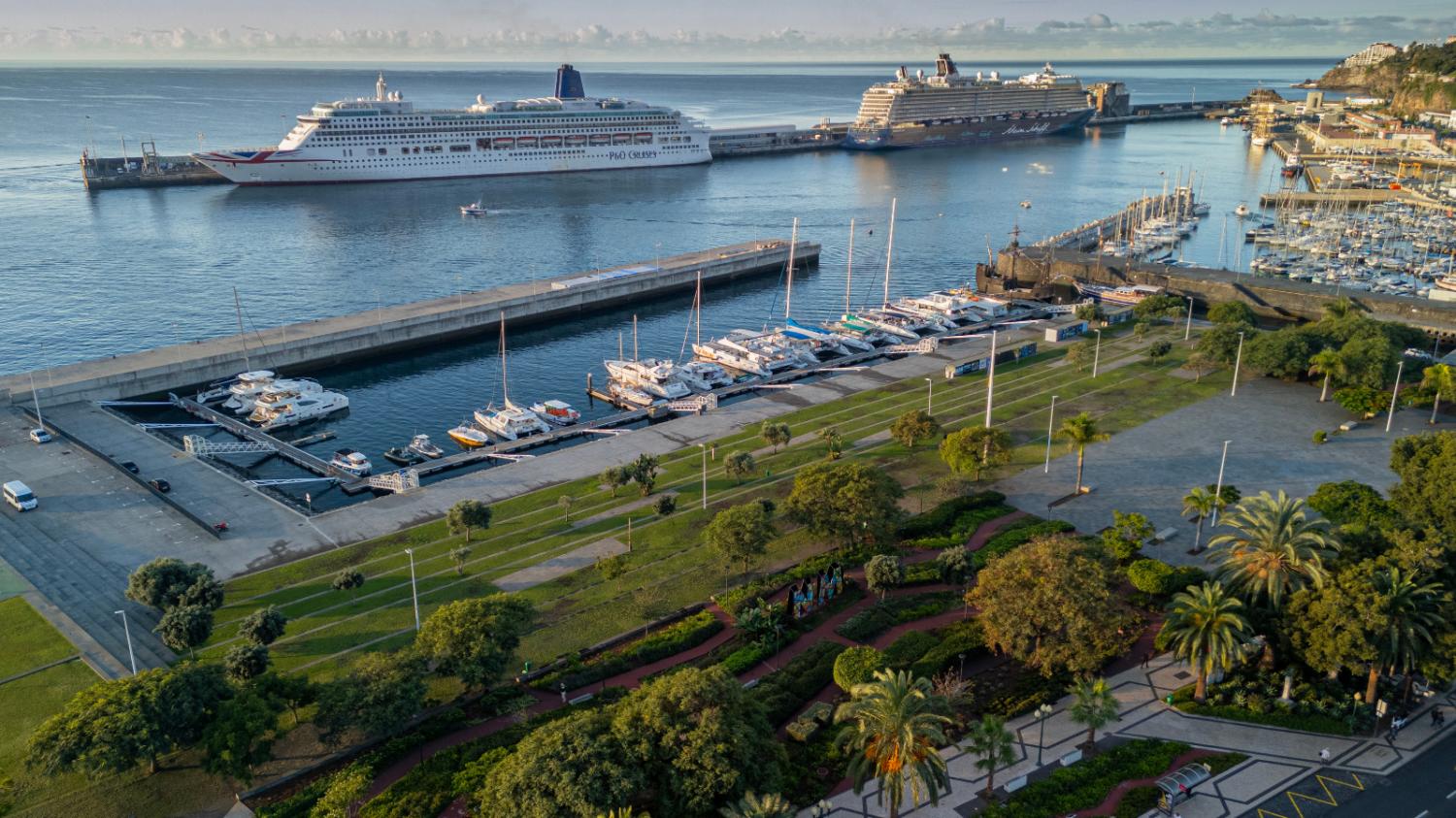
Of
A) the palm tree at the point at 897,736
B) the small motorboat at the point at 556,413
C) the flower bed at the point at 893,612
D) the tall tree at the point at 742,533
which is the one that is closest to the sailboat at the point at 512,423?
the small motorboat at the point at 556,413

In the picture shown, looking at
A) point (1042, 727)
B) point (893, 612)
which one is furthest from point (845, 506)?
point (1042, 727)

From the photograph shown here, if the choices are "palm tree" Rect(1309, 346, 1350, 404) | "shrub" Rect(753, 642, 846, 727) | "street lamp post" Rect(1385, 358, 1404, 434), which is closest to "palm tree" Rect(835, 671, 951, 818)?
"shrub" Rect(753, 642, 846, 727)

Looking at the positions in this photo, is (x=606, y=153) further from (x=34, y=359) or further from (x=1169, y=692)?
(x=1169, y=692)

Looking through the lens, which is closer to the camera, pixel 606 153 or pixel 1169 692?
pixel 1169 692

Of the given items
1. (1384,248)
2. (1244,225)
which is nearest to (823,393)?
(1384,248)

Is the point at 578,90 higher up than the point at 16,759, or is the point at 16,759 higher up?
the point at 578,90

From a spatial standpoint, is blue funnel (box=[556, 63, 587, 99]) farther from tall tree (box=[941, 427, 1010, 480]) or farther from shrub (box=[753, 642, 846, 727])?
shrub (box=[753, 642, 846, 727])
